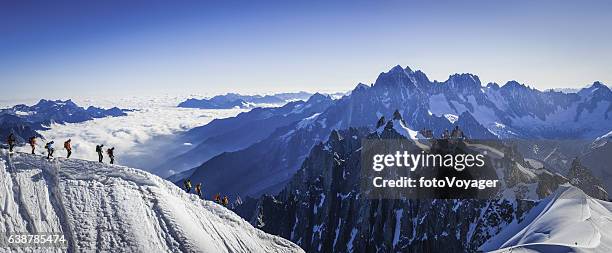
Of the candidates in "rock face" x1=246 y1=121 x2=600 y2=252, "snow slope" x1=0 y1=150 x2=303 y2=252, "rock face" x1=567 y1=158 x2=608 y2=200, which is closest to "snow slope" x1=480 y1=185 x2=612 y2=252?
"rock face" x1=246 y1=121 x2=600 y2=252

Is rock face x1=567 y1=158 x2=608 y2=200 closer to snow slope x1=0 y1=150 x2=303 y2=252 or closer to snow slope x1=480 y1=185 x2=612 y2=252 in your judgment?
snow slope x1=480 y1=185 x2=612 y2=252

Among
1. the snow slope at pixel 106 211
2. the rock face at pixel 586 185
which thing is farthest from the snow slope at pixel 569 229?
the rock face at pixel 586 185

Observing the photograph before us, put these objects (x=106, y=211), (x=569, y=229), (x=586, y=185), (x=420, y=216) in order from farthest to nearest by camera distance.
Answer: (x=586, y=185) → (x=420, y=216) → (x=569, y=229) → (x=106, y=211)

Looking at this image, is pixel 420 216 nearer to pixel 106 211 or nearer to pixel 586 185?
pixel 586 185

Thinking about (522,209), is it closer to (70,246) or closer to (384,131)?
(384,131)

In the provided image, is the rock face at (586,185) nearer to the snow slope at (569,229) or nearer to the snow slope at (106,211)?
the snow slope at (569,229)

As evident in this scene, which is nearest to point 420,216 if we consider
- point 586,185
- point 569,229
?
point 586,185
